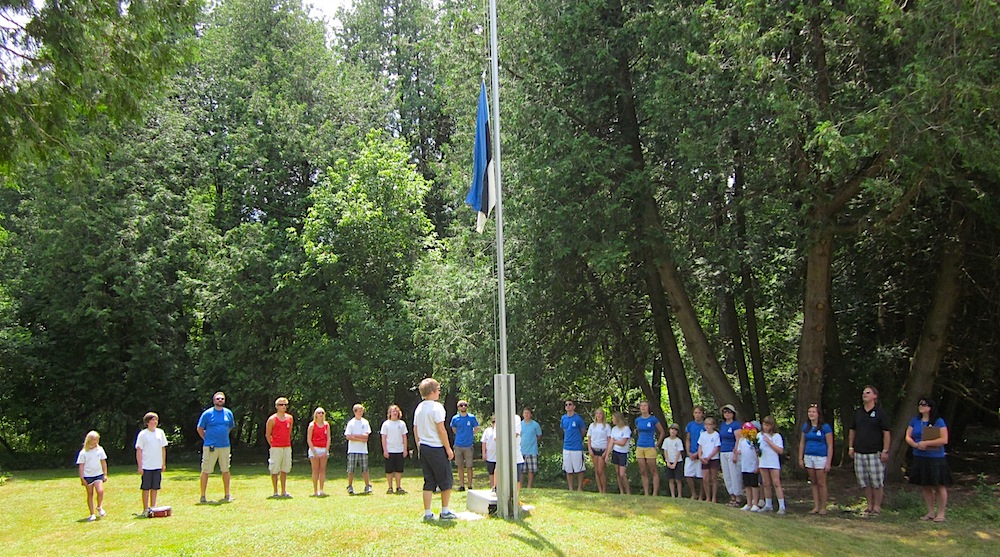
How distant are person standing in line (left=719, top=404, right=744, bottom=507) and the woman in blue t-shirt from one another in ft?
8.43

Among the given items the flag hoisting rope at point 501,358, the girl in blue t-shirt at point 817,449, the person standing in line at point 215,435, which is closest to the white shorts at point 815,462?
the girl in blue t-shirt at point 817,449

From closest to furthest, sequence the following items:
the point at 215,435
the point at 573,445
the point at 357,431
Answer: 1. the point at 215,435
2. the point at 573,445
3. the point at 357,431

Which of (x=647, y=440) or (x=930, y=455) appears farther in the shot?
(x=647, y=440)

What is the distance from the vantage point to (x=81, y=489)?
18641mm

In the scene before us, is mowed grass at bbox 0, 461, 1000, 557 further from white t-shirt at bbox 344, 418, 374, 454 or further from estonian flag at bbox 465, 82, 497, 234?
estonian flag at bbox 465, 82, 497, 234

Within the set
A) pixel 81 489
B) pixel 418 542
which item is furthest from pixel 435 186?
pixel 418 542

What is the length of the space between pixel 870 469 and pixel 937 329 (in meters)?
4.45

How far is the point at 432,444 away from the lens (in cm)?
862

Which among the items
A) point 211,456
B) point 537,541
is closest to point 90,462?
point 211,456

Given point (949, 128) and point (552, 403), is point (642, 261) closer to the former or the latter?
point (552, 403)

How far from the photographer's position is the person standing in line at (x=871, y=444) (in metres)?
11.8

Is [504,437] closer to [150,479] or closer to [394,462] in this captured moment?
[150,479]

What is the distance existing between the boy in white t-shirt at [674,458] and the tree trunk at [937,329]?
4.13 m

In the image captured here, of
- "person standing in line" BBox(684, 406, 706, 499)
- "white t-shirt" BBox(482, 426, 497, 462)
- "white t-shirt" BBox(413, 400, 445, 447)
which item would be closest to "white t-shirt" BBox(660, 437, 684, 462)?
"person standing in line" BBox(684, 406, 706, 499)
